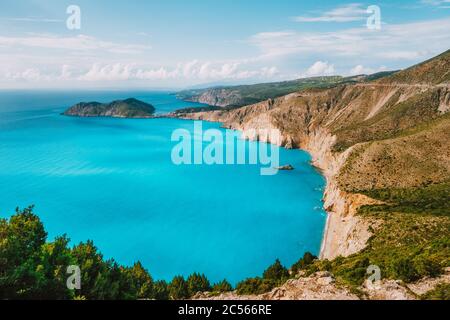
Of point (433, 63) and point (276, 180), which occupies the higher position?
point (433, 63)

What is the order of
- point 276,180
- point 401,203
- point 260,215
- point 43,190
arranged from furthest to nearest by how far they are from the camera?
point 276,180 < point 43,190 < point 260,215 < point 401,203

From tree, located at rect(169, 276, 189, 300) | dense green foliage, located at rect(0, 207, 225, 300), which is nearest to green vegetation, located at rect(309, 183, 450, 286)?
tree, located at rect(169, 276, 189, 300)

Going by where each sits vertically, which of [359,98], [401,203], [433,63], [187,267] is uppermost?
[433,63]

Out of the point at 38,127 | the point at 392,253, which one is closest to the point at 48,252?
the point at 392,253

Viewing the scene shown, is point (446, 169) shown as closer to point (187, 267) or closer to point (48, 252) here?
point (187, 267)

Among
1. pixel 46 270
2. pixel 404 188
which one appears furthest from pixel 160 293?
pixel 404 188

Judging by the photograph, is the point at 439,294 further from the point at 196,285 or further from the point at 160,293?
the point at 196,285

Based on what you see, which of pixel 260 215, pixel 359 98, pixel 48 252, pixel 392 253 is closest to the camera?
pixel 48 252

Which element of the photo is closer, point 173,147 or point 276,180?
point 276,180
